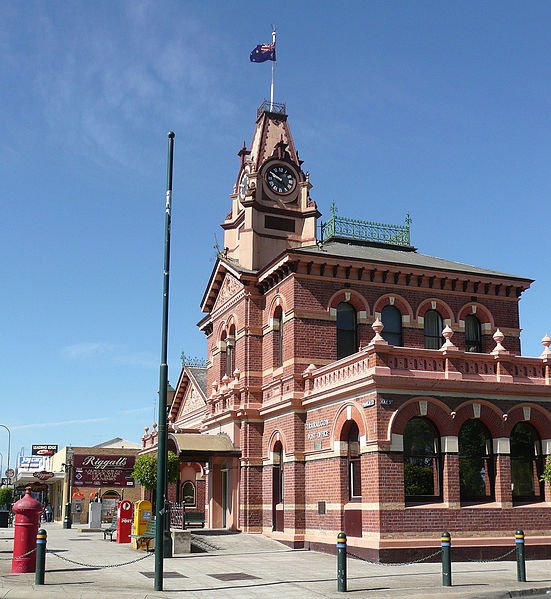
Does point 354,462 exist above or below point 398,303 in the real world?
below

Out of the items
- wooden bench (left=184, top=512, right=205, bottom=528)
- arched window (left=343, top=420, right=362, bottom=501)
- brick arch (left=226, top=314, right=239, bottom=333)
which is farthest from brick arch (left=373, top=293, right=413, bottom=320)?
wooden bench (left=184, top=512, right=205, bottom=528)

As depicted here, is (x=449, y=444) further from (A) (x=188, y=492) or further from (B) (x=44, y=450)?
(B) (x=44, y=450)

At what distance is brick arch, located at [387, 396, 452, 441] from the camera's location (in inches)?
875

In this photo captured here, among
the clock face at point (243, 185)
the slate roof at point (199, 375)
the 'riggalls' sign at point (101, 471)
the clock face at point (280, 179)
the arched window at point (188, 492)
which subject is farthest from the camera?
the 'riggalls' sign at point (101, 471)

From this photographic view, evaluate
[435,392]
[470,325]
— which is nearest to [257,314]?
[470,325]

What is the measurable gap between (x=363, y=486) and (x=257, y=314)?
1031cm

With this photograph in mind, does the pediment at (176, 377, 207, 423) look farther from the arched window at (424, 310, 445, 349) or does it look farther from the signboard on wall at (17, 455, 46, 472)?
the signboard on wall at (17, 455, 46, 472)

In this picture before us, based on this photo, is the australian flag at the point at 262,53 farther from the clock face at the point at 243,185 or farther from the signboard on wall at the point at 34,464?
the signboard on wall at the point at 34,464

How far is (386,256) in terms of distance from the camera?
31.0 meters

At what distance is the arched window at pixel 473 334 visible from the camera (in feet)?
98.4

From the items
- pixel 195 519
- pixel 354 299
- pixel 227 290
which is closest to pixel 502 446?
pixel 354 299

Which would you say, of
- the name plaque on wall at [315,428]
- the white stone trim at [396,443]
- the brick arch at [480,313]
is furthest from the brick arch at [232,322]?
the white stone trim at [396,443]

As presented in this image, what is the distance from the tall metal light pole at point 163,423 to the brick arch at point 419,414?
765 centimetres

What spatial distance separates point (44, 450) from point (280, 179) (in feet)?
172
